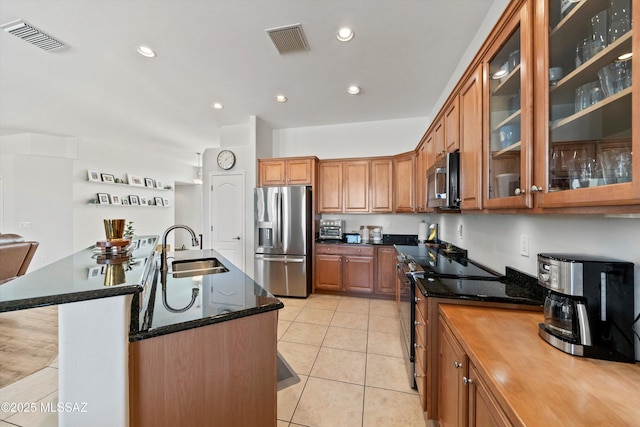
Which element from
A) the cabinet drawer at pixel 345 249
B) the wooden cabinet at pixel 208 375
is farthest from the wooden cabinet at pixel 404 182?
the wooden cabinet at pixel 208 375

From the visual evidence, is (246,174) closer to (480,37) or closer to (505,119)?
(480,37)

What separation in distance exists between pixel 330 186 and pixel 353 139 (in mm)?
1014

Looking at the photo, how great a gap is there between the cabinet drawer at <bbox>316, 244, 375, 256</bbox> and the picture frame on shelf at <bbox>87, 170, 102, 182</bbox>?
17.1 ft

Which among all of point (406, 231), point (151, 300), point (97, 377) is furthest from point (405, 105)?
point (97, 377)

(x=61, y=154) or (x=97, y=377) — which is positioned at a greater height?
(x=61, y=154)

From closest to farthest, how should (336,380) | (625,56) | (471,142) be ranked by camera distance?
(625,56) → (471,142) → (336,380)

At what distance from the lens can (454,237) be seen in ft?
9.82

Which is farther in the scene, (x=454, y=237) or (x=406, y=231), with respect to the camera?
(x=406, y=231)

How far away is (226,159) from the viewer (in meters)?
4.20

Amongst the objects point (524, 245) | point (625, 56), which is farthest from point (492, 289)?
point (625, 56)

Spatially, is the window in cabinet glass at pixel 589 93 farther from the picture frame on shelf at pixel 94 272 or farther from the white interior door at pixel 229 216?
the white interior door at pixel 229 216

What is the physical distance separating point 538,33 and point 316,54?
6.41 feet

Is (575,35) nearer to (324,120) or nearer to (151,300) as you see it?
(151,300)

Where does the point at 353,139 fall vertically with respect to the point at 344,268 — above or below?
above
